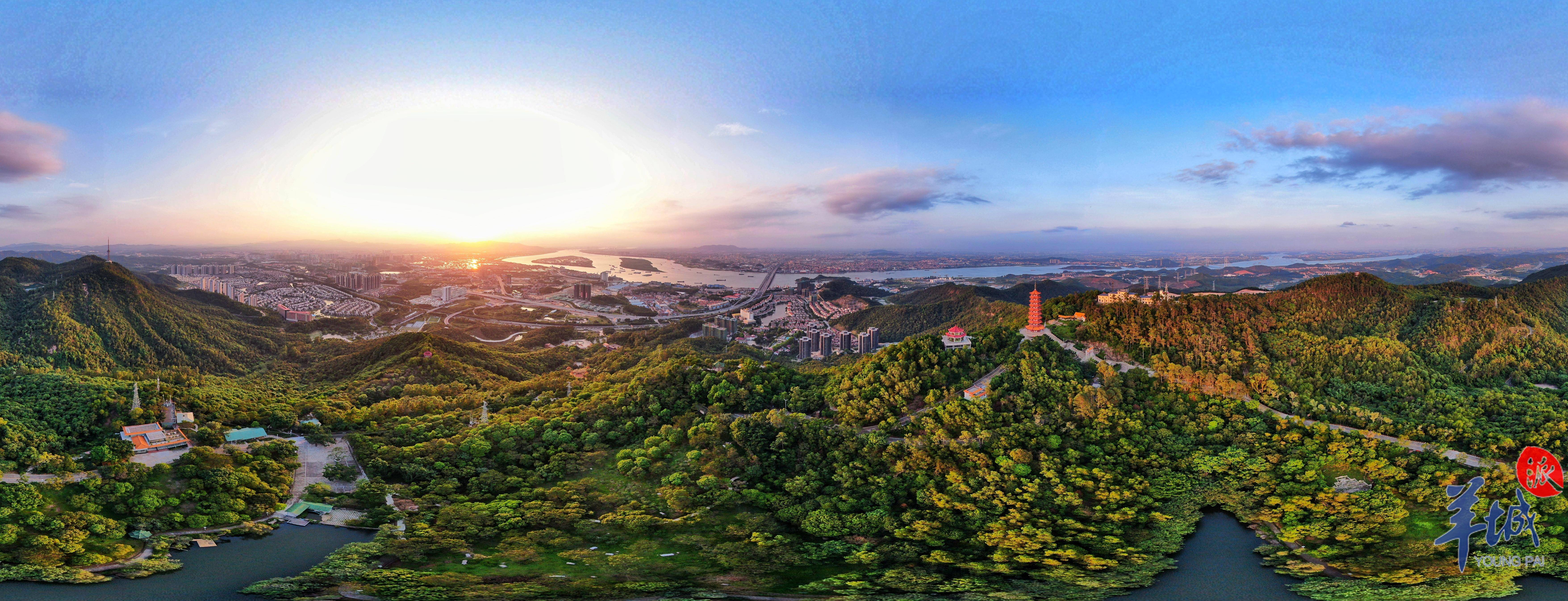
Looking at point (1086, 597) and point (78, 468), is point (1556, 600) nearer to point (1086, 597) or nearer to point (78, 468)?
point (1086, 597)

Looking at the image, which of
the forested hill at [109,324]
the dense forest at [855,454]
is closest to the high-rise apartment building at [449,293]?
the forested hill at [109,324]

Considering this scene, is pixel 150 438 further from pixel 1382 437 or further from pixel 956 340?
pixel 1382 437

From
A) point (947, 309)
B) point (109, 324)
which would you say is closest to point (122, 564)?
point (109, 324)

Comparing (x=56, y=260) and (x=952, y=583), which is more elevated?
(x=56, y=260)

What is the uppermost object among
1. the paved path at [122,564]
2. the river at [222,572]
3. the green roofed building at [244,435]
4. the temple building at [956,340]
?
the temple building at [956,340]

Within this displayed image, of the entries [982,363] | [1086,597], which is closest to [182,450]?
[1086,597]

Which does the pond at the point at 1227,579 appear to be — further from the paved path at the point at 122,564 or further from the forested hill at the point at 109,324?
the forested hill at the point at 109,324
